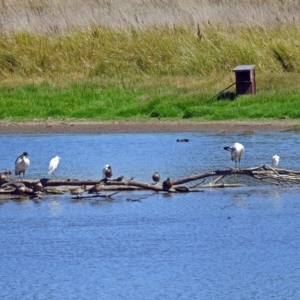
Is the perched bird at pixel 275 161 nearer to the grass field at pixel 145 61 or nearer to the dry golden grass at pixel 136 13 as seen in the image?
the grass field at pixel 145 61

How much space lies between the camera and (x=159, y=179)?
44.1 feet

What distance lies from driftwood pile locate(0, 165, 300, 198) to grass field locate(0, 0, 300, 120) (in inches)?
214

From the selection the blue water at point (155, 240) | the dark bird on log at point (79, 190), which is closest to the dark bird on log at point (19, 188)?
the blue water at point (155, 240)

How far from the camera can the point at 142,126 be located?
1862cm

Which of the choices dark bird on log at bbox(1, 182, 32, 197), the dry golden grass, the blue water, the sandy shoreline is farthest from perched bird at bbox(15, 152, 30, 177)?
the dry golden grass

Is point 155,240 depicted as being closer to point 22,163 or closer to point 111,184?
point 111,184

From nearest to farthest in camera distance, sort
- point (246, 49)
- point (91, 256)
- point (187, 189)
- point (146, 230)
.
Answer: point (91, 256)
point (146, 230)
point (187, 189)
point (246, 49)

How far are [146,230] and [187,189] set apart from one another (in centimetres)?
192

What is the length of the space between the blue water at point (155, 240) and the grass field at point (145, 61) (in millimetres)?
3748

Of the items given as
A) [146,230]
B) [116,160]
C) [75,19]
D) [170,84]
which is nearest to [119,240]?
[146,230]

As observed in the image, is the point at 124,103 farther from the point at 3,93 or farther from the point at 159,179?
the point at 159,179

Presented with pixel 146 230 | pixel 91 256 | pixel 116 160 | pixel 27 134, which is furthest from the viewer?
pixel 27 134

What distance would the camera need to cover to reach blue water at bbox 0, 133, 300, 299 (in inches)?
369

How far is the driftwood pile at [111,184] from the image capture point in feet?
42.3
